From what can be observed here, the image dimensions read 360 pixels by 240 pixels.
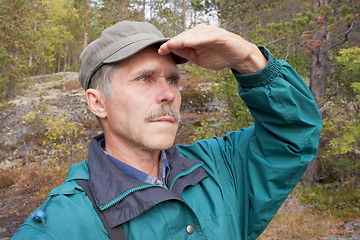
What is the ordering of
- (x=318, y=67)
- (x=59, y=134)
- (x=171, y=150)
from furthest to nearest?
(x=59, y=134), (x=318, y=67), (x=171, y=150)

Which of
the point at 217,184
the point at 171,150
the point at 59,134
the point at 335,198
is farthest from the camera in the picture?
the point at 59,134

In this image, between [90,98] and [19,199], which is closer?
[90,98]

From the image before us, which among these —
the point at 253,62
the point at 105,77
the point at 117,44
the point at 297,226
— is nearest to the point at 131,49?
the point at 117,44

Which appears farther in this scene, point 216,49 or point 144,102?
point 144,102

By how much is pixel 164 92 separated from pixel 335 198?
284 inches

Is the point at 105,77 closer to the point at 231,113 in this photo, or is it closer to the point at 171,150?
the point at 171,150

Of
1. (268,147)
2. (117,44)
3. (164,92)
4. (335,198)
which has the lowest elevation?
(335,198)

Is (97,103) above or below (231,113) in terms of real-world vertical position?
above

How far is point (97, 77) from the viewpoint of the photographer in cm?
177

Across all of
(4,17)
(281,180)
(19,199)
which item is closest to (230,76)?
(281,180)

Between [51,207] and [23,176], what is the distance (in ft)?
30.0

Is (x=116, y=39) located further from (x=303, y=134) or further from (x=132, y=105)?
(x=303, y=134)

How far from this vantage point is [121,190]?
1424 millimetres

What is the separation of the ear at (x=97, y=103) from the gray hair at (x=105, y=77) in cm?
4
